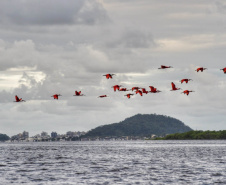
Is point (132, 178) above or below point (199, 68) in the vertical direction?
below

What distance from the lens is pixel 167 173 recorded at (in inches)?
3413

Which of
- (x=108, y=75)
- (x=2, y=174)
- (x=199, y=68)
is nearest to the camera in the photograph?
(x=199, y=68)

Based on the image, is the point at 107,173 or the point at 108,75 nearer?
the point at 108,75

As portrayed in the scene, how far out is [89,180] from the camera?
248 ft

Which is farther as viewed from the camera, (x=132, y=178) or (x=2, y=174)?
(x=2, y=174)

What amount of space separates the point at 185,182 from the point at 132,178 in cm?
941

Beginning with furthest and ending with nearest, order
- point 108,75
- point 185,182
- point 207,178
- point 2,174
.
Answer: point 2,174 < point 207,178 < point 185,182 < point 108,75

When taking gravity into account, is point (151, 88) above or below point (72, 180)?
above

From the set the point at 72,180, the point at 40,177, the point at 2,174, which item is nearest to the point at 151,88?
the point at 72,180

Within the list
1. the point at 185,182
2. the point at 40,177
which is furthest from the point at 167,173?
the point at 40,177

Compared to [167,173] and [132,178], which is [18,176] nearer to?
[132,178]

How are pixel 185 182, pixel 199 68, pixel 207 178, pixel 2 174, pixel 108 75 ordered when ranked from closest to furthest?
Result: 1. pixel 199 68
2. pixel 108 75
3. pixel 185 182
4. pixel 207 178
5. pixel 2 174

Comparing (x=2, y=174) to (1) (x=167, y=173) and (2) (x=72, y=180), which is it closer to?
(2) (x=72, y=180)

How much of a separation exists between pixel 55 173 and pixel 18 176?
25.3 feet
